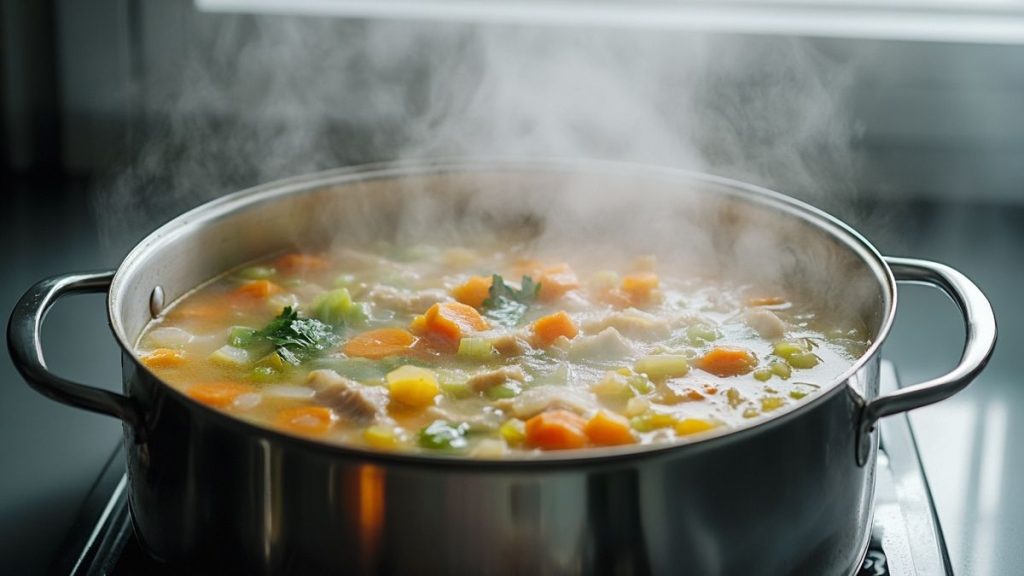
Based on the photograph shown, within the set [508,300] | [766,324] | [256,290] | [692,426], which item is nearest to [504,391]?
[692,426]

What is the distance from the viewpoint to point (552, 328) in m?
1.58

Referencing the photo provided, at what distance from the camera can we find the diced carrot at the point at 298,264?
6.19ft

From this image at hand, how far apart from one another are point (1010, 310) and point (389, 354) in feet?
3.79

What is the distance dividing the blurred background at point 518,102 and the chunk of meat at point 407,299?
66 centimetres

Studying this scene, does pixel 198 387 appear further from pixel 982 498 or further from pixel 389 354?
pixel 982 498

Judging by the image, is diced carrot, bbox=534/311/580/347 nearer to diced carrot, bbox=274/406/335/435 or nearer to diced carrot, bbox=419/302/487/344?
diced carrot, bbox=419/302/487/344

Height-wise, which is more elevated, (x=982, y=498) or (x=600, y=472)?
(x=600, y=472)

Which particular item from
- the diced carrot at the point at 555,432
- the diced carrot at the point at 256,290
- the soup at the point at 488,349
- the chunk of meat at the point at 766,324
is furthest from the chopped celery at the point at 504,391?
the diced carrot at the point at 256,290

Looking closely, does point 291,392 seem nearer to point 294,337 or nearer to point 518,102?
point 294,337

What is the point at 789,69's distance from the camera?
2.33 meters

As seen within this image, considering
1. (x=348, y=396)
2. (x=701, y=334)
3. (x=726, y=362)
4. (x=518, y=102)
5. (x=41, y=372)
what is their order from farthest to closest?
(x=518, y=102)
(x=701, y=334)
(x=726, y=362)
(x=348, y=396)
(x=41, y=372)

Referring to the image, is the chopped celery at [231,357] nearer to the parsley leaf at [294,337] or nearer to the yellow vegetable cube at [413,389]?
the parsley leaf at [294,337]

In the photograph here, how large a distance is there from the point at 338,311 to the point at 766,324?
0.63 metres


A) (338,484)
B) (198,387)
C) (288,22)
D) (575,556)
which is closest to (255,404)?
(198,387)
